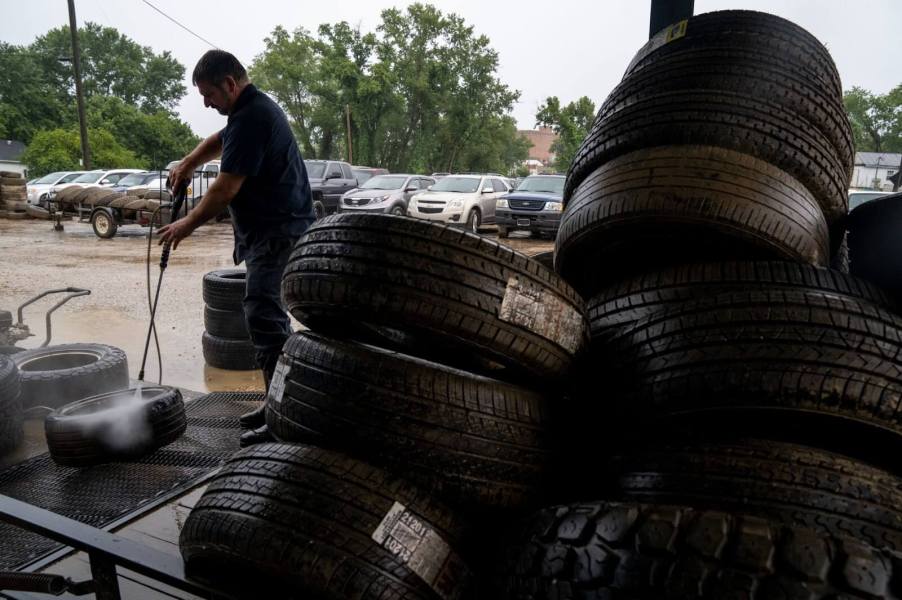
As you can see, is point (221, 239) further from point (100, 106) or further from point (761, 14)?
point (100, 106)

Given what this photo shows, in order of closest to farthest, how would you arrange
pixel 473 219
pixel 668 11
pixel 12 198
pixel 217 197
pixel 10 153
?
pixel 217 197 < pixel 668 11 < pixel 473 219 < pixel 12 198 < pixel 10 153

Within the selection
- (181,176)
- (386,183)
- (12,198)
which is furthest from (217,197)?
(12,198)

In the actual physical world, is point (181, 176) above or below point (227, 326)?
above

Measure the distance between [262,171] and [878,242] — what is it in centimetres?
292

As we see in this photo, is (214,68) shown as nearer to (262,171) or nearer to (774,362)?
(262,171)

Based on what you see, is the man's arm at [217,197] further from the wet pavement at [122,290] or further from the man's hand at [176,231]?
the wet pavement at [122,290]

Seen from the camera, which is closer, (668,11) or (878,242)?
(878,242)

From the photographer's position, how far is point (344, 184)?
18.1 meters

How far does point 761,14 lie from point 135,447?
11.6ft

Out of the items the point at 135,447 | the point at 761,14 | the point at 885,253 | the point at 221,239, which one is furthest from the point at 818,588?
the point at 221,239

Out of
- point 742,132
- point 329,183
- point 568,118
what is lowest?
point 329,183

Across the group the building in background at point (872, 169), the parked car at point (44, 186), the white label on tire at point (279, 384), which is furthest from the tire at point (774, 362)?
the building in background at point (872, 169)

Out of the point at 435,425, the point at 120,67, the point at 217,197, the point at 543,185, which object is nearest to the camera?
the point at 435,425

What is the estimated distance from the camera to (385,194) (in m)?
16.1
